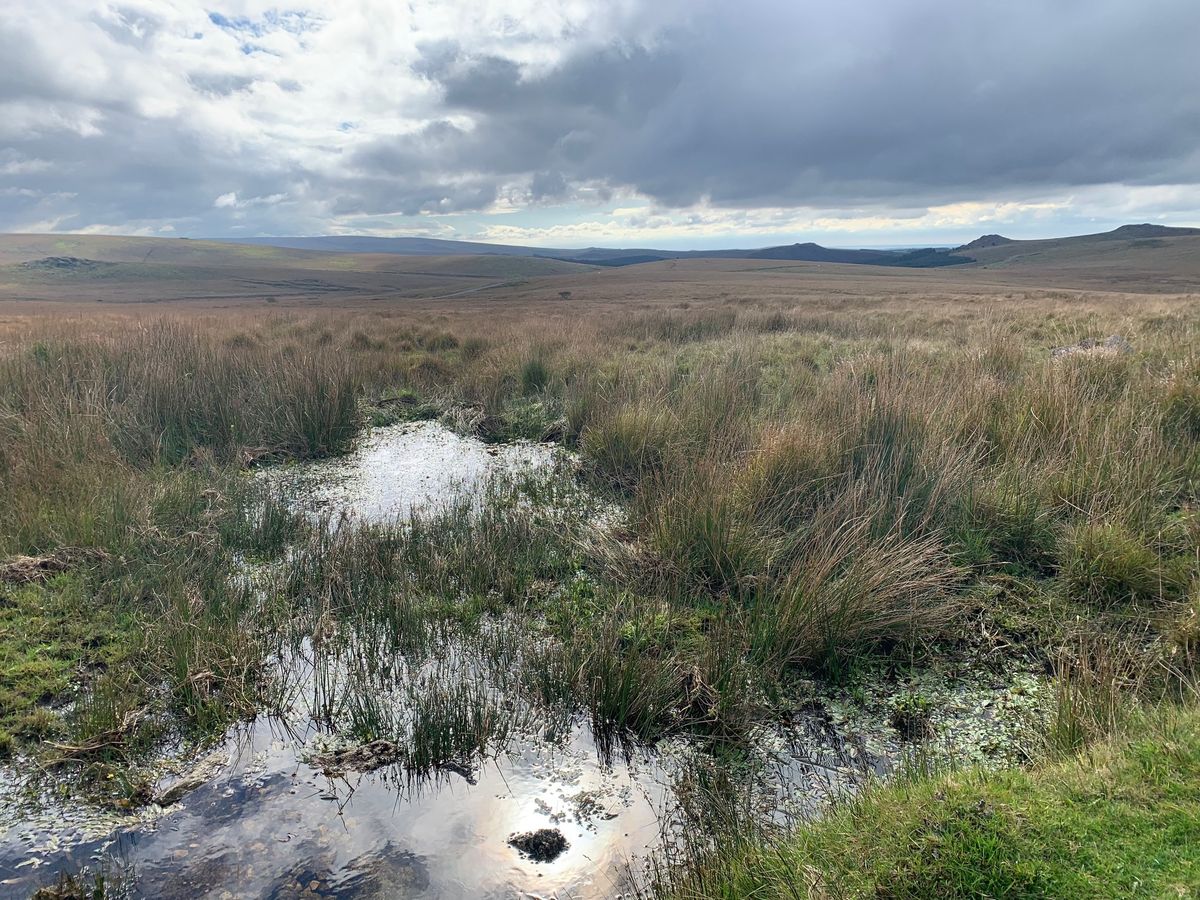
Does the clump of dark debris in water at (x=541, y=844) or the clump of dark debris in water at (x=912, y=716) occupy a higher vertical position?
the clump of dark debris in water at (x=912, y=716)

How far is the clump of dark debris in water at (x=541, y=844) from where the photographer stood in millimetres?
2471

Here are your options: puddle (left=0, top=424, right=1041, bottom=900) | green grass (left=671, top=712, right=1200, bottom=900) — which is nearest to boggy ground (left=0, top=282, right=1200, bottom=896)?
green grass (left=671, top=712, right=1200, bottom=900)

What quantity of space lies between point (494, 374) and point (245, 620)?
699cm

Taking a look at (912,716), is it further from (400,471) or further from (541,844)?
(400,471)

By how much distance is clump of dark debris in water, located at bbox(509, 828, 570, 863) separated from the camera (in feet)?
8.11

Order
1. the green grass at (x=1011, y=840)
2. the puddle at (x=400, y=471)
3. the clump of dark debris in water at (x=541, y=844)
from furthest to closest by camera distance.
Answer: the puddle at (x=400, y=471)
the clump of dark debris in water at (x=541, y=844)
the green grass at (x=1011, y=840)

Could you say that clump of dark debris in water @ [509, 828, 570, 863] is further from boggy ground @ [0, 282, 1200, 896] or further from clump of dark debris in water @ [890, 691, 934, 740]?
clump of dark debris in water @ [890, 691, 934, 740]

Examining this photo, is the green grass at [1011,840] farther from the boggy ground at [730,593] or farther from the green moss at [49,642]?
the green moss at [49,642]

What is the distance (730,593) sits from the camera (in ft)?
13.2

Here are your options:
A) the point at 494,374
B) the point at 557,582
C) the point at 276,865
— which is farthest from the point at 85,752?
the point at 494,374

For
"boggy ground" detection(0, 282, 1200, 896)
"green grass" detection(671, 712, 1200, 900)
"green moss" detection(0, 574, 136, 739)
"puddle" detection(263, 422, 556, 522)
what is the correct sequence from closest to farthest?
"green grass" detection(671, 712, 1200, 900) < "boggy ground" detection(0, 282, 1200, 896) < "green moss" detection(0, 574, 136, 739) < "puddle" detection(263, 422, 556, 522)

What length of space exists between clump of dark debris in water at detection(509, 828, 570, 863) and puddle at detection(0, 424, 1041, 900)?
2 cm

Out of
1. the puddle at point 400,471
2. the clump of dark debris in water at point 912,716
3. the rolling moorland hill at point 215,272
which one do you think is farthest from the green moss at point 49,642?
the rolling moorland hill at point 215,272

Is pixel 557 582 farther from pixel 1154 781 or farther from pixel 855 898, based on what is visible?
pixel 1154 781
